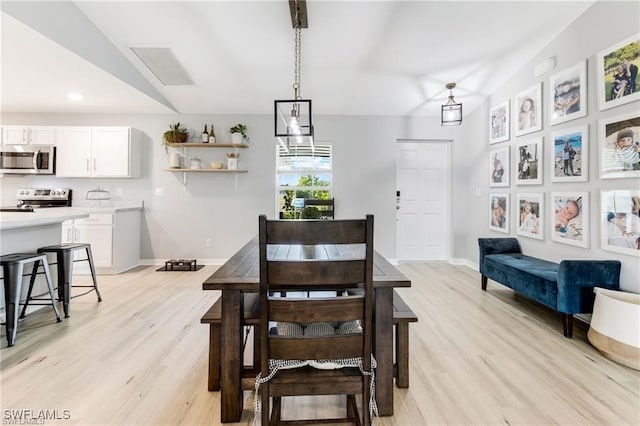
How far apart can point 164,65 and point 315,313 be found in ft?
12.4

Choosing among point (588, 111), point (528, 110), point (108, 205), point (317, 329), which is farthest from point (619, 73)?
point (108, 205)

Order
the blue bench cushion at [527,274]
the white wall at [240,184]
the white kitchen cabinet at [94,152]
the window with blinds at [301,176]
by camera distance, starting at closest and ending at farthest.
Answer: the blue bench cushion at [527,274]
the white kitchen cabinet at [94,152]
the white wall at [240,184]
the window with blinds at [301,176]

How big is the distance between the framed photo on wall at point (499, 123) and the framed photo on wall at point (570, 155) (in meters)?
0.78

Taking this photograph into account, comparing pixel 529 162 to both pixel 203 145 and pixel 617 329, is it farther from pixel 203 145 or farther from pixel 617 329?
pixel 203 145

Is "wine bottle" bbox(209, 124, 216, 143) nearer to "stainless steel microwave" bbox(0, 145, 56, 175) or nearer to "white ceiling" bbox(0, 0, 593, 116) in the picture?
"white ceiling" bbox(0, 0, 593, 116)

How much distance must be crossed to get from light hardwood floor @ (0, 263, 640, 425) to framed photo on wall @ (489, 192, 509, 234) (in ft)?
4.12

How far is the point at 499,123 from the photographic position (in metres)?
3.90

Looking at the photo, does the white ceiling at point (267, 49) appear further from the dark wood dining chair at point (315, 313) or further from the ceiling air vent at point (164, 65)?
the dark wood dining chair at point (315, 313)

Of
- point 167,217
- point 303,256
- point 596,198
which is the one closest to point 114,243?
point 167,217

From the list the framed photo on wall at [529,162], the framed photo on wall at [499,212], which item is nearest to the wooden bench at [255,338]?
the framed photo on wall at [529,162]

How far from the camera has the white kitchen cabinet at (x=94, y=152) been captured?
419cm

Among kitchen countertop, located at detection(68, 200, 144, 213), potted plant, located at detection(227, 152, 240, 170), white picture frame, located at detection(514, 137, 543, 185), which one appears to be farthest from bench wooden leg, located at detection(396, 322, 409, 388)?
kitchen countertop, located at detection(68, 200, 144, 213)

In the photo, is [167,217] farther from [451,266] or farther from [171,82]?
[451,266]

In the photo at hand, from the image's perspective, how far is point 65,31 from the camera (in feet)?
9.01
